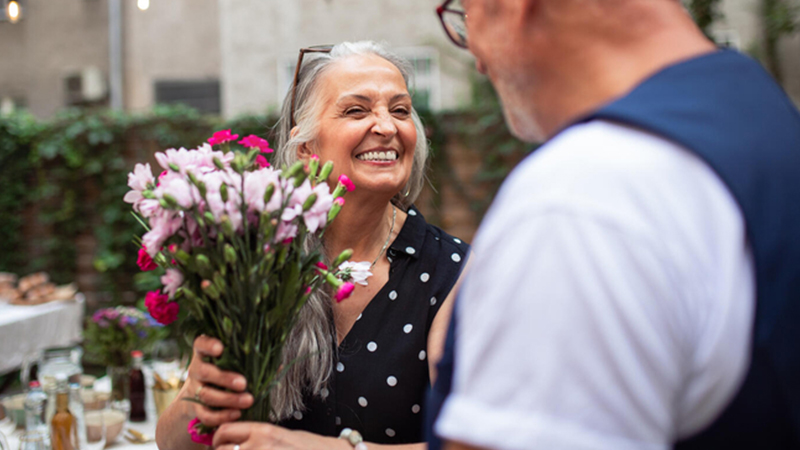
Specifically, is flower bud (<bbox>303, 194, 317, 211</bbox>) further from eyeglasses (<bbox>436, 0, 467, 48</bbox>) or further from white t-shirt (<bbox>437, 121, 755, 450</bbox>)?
white t-shirt (<bbox>437, 121, 755, 450</bbox>)

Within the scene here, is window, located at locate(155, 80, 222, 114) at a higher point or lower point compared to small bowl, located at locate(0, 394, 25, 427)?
higher

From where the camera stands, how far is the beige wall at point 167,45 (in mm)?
8703

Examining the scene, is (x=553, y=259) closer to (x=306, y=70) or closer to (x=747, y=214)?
(x=747, y=214)

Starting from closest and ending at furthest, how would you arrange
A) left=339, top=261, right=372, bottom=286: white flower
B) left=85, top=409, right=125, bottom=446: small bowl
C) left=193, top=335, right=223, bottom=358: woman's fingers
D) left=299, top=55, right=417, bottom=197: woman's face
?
left=193, top=335, right=223, bottom=358: woman's fingers → left=339, top=261, right=372, bottom=286: white flower → left=299, top=55, right=417, bottom=197: woman's face → left=85, top=409, right=125, bottom=446: small bowl

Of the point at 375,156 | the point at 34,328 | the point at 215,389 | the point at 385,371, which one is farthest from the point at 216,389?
the point at 34,328

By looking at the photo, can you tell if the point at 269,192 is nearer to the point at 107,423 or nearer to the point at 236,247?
the point at 236,247

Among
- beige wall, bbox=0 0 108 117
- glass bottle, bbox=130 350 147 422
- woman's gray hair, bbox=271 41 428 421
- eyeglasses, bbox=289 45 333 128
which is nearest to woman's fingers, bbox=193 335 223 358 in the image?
woman's gray hair, bbox=271 41 428 421

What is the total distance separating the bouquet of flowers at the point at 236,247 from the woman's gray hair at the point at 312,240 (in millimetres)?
193

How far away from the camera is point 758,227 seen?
561 millimetres

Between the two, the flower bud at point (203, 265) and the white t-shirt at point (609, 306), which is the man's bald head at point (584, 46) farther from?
the flower bud at point (203, 265)

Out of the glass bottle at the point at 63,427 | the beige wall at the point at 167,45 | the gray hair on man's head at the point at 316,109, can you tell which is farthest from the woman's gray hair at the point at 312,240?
the beige wall at the point at 167,45

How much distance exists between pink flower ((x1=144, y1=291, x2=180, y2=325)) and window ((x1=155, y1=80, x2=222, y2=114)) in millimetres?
8023

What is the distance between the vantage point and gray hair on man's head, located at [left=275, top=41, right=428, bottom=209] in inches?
71.0

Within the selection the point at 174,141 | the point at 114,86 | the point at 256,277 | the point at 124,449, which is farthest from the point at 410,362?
the point at 114,86
